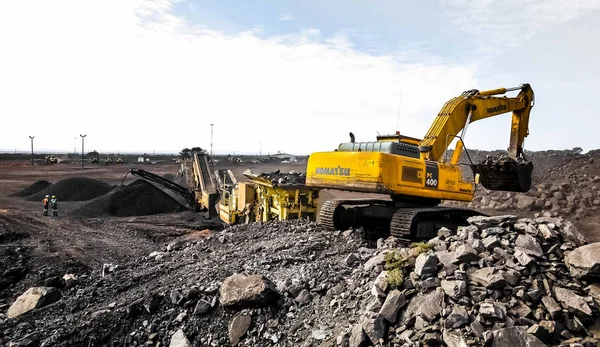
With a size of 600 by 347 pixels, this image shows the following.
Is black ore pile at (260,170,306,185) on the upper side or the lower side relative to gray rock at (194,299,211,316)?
upper

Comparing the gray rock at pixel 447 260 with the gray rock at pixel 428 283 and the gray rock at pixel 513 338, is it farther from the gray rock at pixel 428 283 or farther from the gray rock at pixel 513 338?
the gray rock at pixel 513 338

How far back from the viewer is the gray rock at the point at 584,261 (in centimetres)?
479

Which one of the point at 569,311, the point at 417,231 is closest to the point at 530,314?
the point at 569,311

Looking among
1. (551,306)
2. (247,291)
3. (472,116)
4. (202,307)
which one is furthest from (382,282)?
(472,116)

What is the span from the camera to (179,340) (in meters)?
5.81

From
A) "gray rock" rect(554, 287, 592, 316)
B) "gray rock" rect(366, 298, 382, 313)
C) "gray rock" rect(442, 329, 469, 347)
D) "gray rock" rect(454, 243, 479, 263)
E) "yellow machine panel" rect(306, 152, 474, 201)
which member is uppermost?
"yellow machine panel" rect(306, 152, 474, 201)

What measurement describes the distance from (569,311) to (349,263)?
2.94 m

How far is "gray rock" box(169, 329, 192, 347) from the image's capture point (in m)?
5.74

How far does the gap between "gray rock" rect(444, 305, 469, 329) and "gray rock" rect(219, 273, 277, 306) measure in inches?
95.7

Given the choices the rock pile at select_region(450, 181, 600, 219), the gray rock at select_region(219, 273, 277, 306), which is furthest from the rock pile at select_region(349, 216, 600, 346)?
the rock pile at select_region(450, 181, 600, 219)

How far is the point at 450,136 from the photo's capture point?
29.7ft

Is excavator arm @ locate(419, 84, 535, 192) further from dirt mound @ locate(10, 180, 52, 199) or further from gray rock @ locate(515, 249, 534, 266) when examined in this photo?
dirt mound @ locate(10, 180, 52, 199)

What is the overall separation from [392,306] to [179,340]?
2.92m

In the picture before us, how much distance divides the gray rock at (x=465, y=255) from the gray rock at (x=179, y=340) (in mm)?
3625
